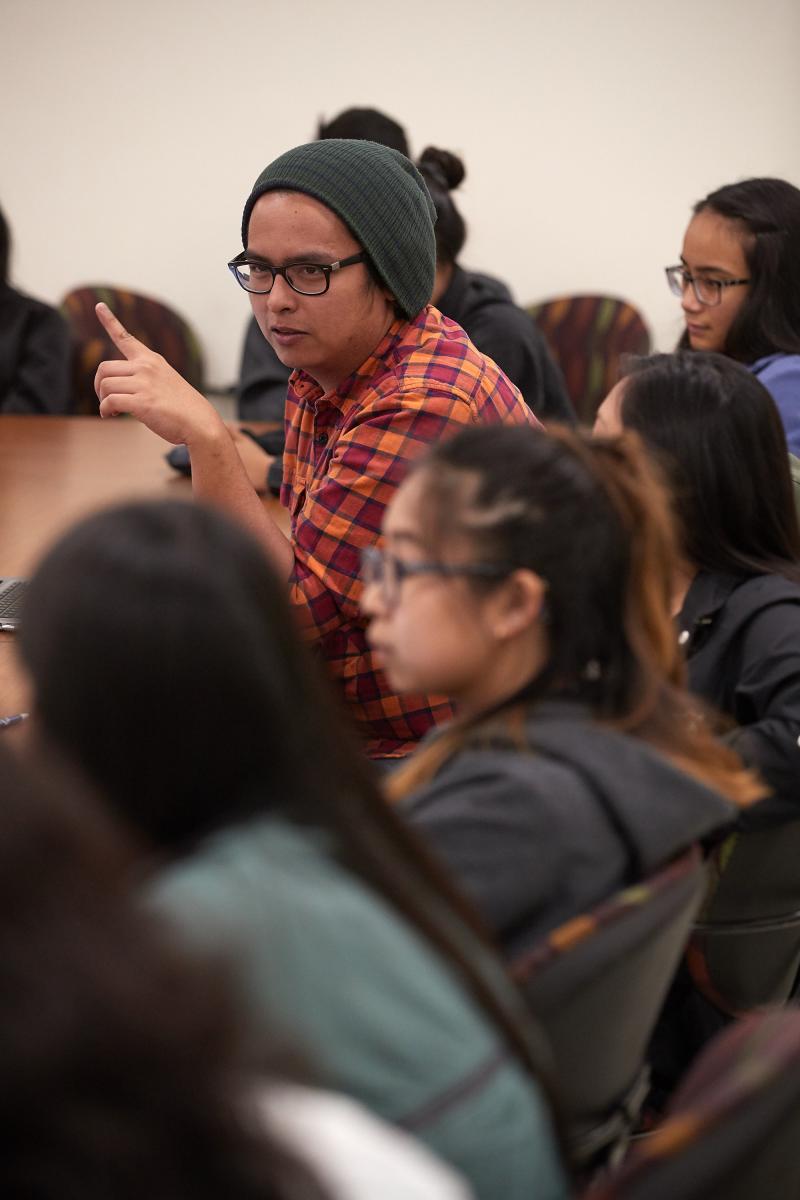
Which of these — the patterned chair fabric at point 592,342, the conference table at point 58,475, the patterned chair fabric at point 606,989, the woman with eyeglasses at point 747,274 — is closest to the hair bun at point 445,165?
the woman with eyeglasses at point 747,274

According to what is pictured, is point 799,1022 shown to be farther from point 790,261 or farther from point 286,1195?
point 790,261

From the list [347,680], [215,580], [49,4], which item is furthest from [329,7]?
[215,580]

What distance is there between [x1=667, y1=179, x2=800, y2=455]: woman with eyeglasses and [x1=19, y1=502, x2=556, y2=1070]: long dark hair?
5.61 feet

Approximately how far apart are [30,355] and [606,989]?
3111 millimetres

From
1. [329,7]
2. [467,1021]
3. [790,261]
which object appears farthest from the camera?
[329,7]

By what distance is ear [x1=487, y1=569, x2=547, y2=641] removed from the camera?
45.7 inches

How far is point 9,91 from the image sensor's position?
4.85m

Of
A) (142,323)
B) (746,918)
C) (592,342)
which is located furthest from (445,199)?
(142,323)

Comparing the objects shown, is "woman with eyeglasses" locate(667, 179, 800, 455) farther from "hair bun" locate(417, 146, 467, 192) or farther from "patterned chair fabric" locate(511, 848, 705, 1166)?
"patterned chair fabric" locate(511, 848, 705, 1166)

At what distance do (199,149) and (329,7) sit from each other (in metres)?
0.63

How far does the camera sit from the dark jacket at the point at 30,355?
3.66 metres

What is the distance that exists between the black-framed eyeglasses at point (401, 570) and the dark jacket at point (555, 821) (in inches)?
5.8

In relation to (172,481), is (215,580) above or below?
above

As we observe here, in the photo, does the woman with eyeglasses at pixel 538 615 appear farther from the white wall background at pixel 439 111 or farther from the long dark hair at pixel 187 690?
the white wall background at pixel 439 111
